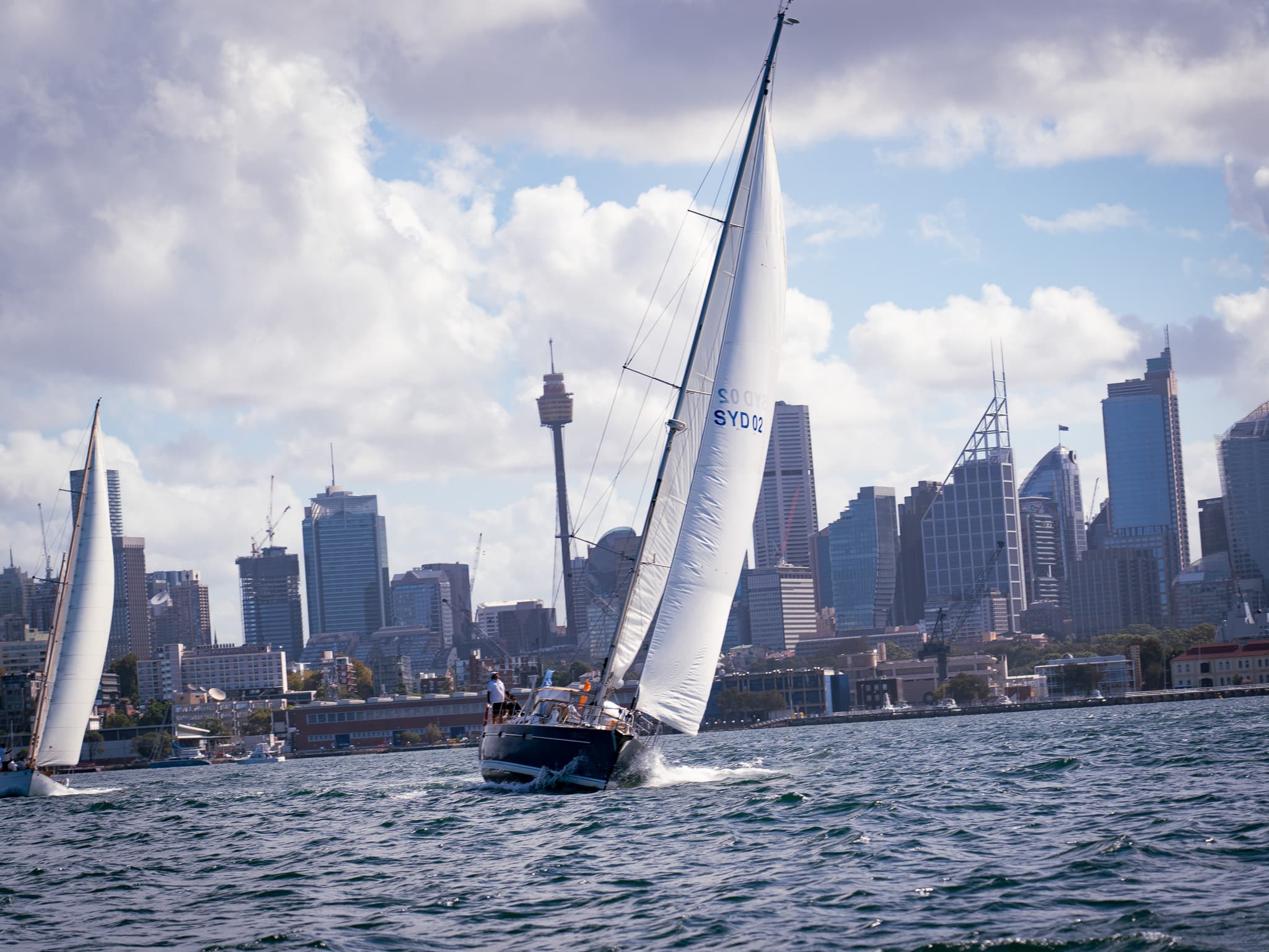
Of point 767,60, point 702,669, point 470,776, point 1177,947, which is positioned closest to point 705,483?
point 702,669

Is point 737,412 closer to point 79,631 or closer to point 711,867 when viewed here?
point 711,867

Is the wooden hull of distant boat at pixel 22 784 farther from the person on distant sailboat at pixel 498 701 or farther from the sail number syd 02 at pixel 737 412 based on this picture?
the sail number syd 02 at pixel 737 412

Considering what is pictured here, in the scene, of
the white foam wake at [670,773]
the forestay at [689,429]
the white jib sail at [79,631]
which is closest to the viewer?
the forestay at [689,429]

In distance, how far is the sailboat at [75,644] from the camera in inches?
2127

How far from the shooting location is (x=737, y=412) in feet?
113

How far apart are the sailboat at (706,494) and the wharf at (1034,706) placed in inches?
4345

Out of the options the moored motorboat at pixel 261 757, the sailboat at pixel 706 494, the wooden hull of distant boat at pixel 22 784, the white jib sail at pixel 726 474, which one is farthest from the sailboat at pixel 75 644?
the moored motorboat at pixel 261 757

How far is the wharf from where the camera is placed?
156 m

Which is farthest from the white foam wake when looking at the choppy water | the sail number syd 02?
the sail number syd 02

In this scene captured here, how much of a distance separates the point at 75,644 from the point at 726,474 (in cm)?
2965

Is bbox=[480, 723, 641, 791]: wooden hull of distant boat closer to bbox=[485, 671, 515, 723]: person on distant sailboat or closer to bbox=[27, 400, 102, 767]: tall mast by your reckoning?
bbox=[485, 671, 515, 723]: person on distant sailboat

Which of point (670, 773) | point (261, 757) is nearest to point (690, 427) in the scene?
point (670, 773)

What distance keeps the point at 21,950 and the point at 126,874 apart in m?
7.58

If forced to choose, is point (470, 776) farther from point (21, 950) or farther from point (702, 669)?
point (21, 950)
